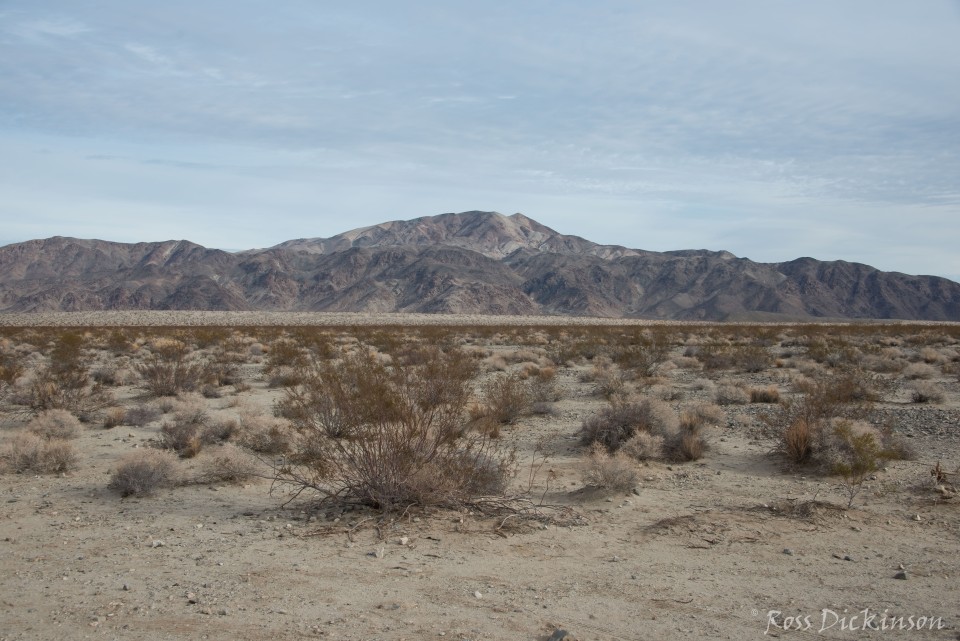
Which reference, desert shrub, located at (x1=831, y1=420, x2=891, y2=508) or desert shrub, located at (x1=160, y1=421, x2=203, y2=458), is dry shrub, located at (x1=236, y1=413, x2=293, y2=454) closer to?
desert shrub, located at (x1=160, y1=421, x2=203, y2=458)

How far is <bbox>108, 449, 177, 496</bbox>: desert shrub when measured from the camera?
8195 millimetres

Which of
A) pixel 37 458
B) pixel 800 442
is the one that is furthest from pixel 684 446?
pixel 37 458

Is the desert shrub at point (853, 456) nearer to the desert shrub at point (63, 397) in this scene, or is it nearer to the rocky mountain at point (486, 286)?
the desert shrub at point (63, 397)

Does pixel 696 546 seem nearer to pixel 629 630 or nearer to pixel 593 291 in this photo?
pixel 629 630

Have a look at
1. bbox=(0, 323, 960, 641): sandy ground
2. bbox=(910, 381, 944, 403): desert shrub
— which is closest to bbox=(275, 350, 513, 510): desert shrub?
bbox=(0, 323, 960, 641): sandy ground

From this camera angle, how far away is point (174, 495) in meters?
8.28

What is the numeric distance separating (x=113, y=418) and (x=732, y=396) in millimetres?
12511

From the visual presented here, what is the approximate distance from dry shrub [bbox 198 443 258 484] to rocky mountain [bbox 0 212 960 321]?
125 meters

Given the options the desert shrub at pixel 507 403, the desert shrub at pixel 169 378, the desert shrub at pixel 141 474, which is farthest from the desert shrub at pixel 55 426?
the desert shrub at pixel 507 403

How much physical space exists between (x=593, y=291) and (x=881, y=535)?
15595cm

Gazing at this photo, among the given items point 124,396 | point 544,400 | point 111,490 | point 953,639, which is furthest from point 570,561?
point 124,396

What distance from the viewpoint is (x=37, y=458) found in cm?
923

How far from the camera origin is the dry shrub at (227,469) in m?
8.84

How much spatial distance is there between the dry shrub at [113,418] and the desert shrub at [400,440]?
641 centimetres
